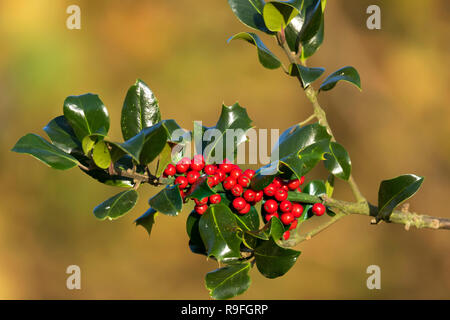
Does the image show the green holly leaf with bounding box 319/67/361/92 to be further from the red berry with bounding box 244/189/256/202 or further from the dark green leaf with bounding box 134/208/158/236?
the dark green leaf with bounding box 134/208/158/236

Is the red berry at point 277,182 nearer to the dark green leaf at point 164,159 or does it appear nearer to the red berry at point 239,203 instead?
the red berry at point 239,203

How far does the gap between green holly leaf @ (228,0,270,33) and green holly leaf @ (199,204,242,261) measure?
0.28 m

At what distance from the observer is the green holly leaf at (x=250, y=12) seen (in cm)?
83

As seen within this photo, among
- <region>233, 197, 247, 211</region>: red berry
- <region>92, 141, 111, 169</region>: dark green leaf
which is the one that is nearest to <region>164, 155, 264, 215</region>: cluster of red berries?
<region>233, 197, 247, 211</region>: red berry

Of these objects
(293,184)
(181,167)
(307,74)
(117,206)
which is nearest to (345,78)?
(307,74)

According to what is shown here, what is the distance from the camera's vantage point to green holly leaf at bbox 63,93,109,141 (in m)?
0.76

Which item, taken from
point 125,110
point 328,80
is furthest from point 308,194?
point 125,110

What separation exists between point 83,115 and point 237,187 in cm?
24

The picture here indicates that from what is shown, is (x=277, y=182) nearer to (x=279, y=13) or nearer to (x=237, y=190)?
(x=237, y=190)

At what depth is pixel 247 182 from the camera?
2.50 feet

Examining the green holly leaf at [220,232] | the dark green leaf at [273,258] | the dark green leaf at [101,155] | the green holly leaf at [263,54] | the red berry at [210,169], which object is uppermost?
the green holly leaf at [263,54]

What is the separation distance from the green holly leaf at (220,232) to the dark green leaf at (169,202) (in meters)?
0.08

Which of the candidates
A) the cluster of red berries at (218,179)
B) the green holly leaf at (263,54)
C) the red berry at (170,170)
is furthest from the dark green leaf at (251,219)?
the green holly leaf at (263,54)

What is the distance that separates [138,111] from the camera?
0.82m
